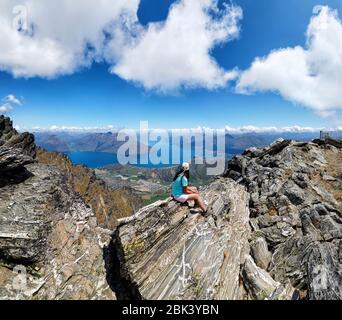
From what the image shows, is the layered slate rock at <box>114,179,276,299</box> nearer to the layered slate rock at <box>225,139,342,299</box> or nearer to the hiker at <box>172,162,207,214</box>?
the hiker at <box>172,162,207,214</box>

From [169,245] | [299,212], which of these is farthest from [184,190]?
[299,212]

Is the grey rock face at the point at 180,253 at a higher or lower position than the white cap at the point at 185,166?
lower

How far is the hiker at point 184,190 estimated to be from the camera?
21250mm

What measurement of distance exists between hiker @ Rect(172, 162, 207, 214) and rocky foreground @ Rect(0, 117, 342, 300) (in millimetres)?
839

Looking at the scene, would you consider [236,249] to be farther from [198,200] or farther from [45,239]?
[45,239]

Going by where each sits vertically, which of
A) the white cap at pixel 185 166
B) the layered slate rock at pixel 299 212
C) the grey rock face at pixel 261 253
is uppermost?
the white cap at pixel 185 166

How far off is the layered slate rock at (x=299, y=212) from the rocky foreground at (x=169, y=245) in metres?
0.09

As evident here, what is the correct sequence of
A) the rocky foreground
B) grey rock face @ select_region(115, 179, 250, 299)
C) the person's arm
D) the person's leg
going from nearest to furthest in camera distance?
1. grey rock face @ select_region(115, 179, 250, 299)
2. the rocky foreground
3. the person's arm
4. the person's leg

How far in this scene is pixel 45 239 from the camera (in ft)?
70.8

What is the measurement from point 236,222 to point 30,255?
1699 cm

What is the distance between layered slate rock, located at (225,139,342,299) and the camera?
18188 millimetres

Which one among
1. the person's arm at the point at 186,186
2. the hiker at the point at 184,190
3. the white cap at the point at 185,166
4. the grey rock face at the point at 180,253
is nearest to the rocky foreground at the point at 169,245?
the grey rock face at the point at 180,253

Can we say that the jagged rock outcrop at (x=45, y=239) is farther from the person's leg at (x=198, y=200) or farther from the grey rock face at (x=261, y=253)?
the grey rock face at (x=261, y=253)

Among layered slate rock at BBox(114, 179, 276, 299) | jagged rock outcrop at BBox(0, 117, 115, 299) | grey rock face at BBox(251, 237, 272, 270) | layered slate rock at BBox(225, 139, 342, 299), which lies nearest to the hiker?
layered slate rock at BBox(114, 179, 276, 299)
